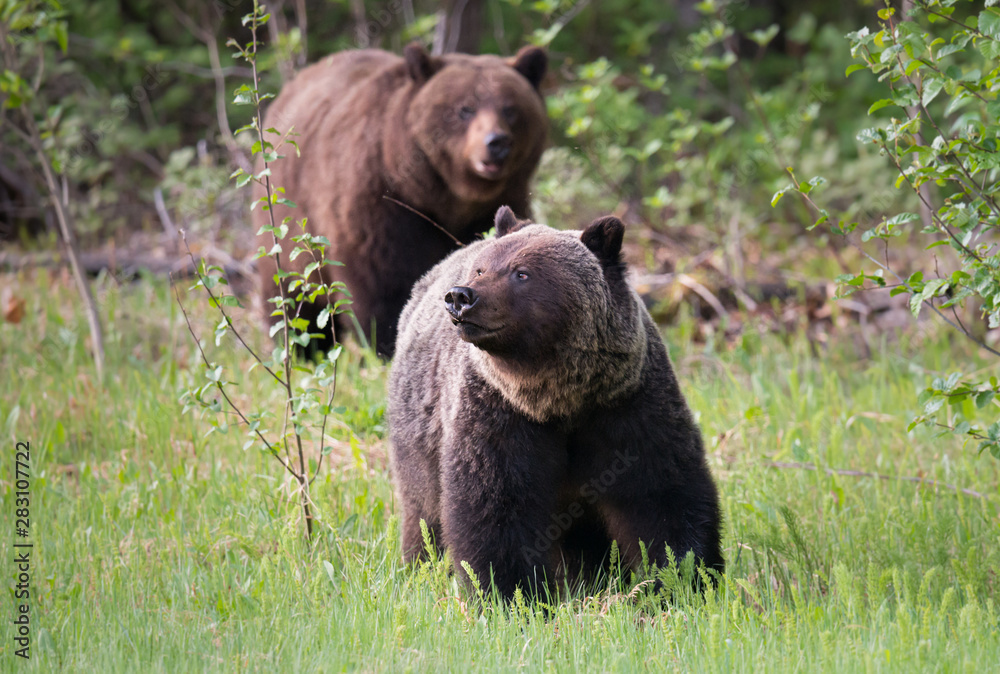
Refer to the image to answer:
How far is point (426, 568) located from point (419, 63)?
4.23 m

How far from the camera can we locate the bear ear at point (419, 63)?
6.91 meters

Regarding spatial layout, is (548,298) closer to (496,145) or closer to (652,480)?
(652,480)

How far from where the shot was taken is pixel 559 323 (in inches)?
144

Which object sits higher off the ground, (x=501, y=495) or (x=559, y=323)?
(x=559, y=323)

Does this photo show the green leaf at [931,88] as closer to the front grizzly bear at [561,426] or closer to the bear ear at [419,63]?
the front grizzly bear at [561,426]

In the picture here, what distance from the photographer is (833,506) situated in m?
4.43

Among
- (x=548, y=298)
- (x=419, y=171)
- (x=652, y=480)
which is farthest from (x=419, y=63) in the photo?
(x=652, y=480)

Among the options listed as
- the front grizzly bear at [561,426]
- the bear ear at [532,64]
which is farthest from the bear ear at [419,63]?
the front grizzly bear at [561,426]

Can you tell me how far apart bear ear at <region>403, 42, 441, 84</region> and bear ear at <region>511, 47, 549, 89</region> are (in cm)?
61

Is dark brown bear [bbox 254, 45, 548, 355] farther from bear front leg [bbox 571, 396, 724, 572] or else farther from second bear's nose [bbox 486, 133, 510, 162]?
bear front leg [bbox 571, 396, 724, 572]

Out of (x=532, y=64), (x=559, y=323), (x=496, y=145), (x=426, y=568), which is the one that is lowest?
(x=426, y=568)

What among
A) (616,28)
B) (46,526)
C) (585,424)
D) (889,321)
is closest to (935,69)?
(585,424)

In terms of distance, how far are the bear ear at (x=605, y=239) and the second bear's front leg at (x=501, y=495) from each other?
2.33 feet

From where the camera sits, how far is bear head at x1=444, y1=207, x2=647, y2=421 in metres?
3.60
